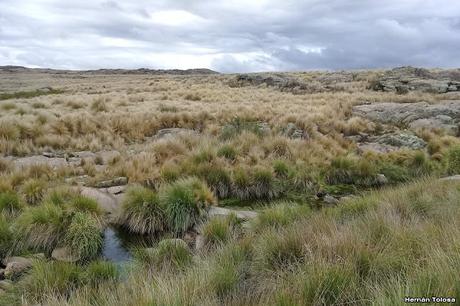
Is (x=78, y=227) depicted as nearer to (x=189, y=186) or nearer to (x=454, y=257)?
(x=189, y=186)

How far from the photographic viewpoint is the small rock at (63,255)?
7.69 m

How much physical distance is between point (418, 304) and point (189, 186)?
23.6 ft

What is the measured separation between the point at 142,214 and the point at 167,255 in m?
2.27

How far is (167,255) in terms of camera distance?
7.34 meters

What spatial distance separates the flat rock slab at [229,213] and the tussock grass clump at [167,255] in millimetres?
1949

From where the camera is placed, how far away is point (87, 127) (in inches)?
687

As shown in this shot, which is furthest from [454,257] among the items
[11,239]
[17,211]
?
[17,211]

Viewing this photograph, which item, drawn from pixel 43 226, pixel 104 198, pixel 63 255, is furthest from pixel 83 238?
pixel 104 198

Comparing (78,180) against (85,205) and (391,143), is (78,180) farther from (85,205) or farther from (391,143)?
(391,143)

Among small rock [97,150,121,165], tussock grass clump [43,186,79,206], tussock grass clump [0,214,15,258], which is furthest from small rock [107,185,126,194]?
tussock grass clump [0,214,15,258]

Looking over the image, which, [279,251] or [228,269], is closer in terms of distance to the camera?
[228,269]

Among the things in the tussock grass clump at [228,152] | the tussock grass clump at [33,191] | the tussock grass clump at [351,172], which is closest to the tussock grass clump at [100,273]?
the tussock grass clump at [33,191]

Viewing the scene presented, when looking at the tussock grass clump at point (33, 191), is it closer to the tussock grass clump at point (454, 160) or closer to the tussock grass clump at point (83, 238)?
the tussock grass clump at point (83, 238)

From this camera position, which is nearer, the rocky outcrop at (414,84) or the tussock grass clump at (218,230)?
the tussock grass clump at (218,230)
